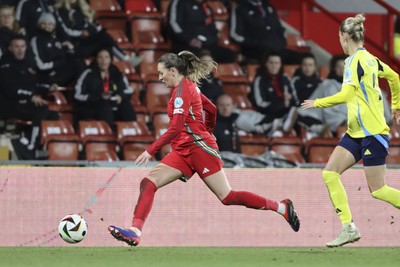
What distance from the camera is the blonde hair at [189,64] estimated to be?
9.30 meters

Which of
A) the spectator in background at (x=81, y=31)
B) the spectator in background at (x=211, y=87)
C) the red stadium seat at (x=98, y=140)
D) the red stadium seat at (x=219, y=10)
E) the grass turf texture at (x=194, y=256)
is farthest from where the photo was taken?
the red stadium seat at (x=219, y=10)

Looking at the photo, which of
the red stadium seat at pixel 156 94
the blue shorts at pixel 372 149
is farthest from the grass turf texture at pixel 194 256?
the red stadium seat at pixel 156 94

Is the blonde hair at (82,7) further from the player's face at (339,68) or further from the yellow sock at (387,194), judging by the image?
the yellow sock at (387,194)

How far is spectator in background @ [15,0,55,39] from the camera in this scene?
1442 cm

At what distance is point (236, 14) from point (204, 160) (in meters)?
6.72

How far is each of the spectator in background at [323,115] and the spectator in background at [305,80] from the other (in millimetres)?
108

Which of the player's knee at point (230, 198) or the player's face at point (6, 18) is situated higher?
the player's knee at point (230, 198)

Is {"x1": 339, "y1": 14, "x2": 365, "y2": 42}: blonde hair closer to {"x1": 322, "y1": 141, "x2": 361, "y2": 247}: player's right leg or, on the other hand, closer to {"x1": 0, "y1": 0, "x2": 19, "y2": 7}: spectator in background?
{"x1": 322, "y1": 141, "x2": 361, "y2": 247}: player's right leg

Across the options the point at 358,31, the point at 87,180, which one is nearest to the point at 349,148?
the point at 358,31

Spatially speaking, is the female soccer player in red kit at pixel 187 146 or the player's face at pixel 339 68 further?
the player's face at pixel 339 68

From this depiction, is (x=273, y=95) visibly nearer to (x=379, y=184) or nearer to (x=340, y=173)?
(x=340, y=173)

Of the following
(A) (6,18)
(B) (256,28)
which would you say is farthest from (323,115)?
(A) (6,18)

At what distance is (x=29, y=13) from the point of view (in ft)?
47.4

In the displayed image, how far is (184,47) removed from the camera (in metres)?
15.3
